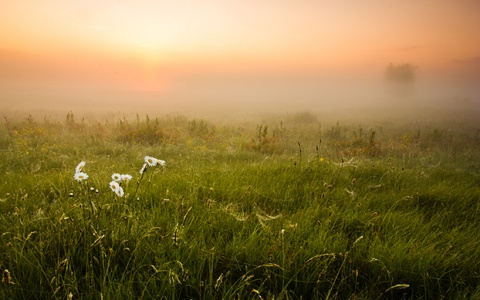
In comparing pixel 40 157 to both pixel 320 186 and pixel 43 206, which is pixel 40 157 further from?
pixel 320 186

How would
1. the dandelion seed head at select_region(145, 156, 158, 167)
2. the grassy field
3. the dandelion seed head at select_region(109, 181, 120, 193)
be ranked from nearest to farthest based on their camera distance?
1. the grassy field
2. the dandelion seed head at select_region(109, 181, 120, 193)
3. the dandelion seed head at select_region(145, 156, 158, 167)

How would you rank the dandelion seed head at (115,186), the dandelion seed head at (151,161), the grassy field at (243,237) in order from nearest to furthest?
1. the grassy field at (243,237)
2. the dandelion seed head at (115,186)
3. the dandelion seed head at (151,161)

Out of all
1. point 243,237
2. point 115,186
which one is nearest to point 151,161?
point 115,186

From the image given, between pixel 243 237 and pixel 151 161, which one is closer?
pixel 151 161

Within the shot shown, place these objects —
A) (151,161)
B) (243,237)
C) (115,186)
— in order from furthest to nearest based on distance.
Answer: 1. (243,237)
2. (151,161)
3. (115,186)

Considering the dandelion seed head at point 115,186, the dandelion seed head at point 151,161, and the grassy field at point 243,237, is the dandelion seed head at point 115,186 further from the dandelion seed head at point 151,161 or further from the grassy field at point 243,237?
the dandelion seed head at point 151,161

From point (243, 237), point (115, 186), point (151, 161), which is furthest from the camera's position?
point (243, 237)

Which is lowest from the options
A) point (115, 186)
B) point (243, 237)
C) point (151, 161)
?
point (243, 237)

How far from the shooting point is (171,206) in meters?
2.83

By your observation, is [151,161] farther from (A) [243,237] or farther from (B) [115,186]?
(A) [243,237]

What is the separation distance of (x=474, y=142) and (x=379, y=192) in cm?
1315

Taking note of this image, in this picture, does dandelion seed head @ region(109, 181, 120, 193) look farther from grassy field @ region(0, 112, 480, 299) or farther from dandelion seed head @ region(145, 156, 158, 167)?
dandelion seed head @ region(145, 156, 158, 167)

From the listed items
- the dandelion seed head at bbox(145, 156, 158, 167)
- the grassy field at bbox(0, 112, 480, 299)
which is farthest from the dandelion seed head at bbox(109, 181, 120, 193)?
the dandelion seed head at bbox(145, 156, 158, 167)

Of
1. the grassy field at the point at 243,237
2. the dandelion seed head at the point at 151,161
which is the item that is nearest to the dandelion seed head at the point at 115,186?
the grassy field at the point at 243,237
